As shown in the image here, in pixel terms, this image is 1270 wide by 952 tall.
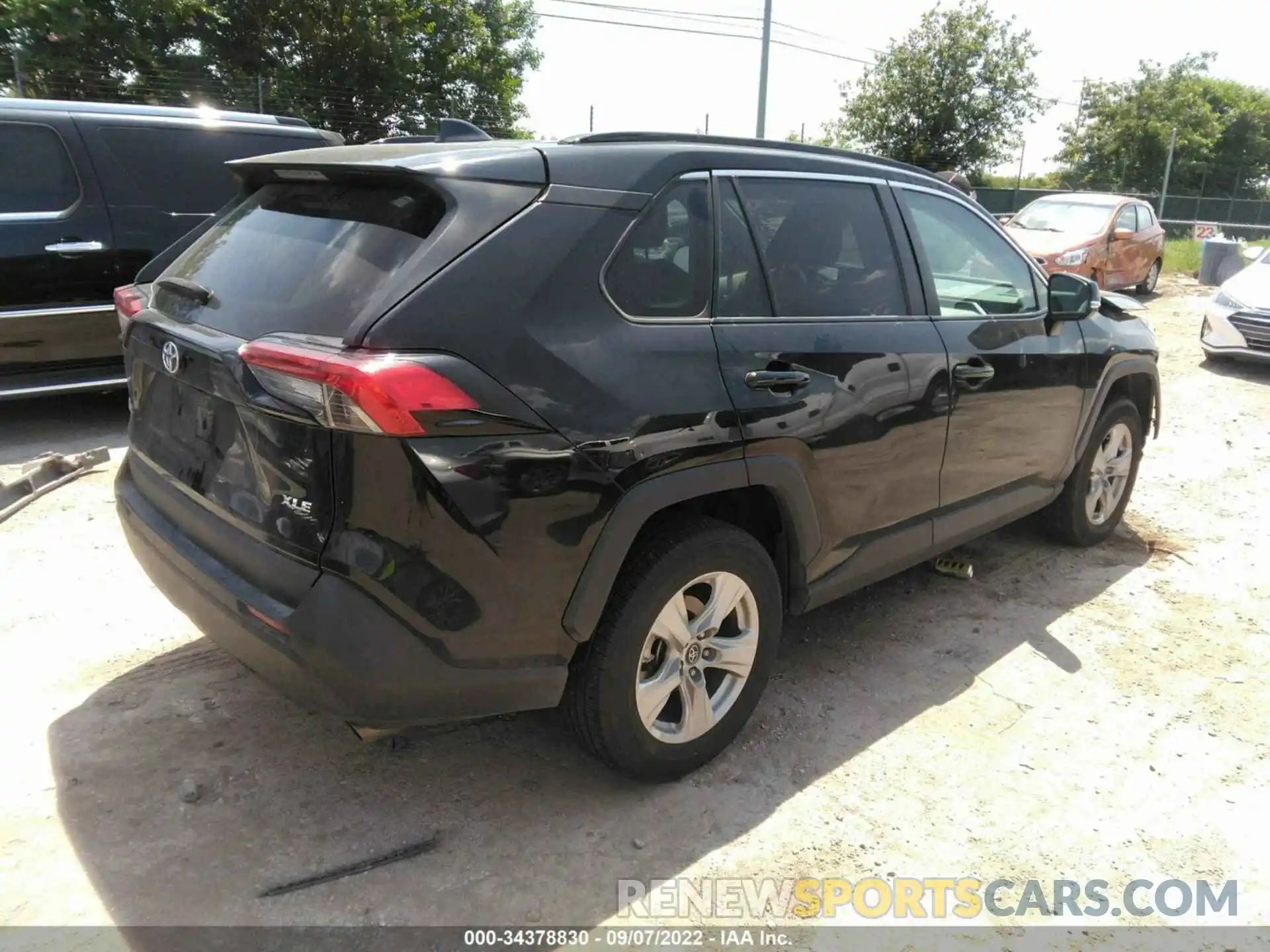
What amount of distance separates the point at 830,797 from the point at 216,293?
7.78 ft

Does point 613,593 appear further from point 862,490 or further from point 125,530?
point 125,530

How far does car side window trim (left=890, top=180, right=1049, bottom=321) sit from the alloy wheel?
1.00m

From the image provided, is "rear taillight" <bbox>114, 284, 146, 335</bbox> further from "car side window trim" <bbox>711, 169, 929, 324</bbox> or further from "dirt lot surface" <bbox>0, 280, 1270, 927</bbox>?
"car side window trim" <bbox>711, 169, 929, 324</bbox>

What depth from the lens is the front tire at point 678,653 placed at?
262cm

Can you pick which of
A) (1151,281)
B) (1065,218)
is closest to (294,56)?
(1065,218)

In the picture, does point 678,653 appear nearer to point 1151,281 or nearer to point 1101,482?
point 1101,482

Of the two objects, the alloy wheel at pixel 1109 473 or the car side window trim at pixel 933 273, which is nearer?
the car side window trim at pixel 933 273

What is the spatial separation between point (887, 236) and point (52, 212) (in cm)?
518

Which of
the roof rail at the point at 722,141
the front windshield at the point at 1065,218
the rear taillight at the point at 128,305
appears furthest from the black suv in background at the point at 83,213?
the front windshield at the point at 1065,218

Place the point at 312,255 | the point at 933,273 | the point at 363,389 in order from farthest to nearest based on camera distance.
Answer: the point at 933,273 < the point at 312,255 < the point at 363,389

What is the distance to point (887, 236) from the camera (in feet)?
11.5

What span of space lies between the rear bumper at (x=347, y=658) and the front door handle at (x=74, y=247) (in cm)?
426

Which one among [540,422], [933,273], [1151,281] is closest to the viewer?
[540,422]

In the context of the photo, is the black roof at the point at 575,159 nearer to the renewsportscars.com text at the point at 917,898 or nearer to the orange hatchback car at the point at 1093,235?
the renewsportscars.com text at the point at 917,898
